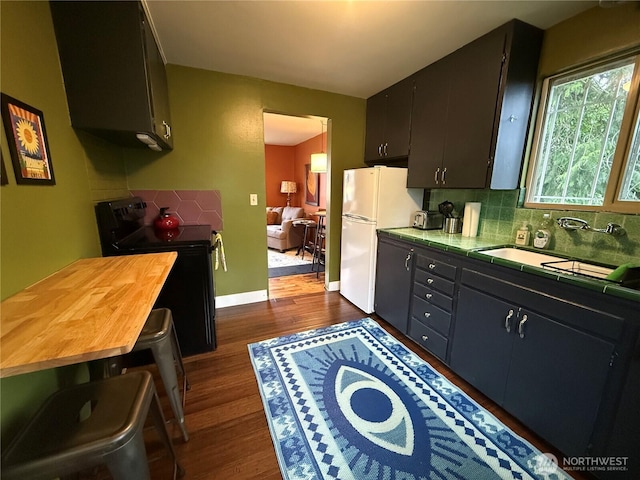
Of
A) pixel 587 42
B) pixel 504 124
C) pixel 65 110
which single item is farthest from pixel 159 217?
pixel 587 42

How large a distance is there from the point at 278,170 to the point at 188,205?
14.1ft

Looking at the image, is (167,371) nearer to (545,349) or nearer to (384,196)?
(545,349)

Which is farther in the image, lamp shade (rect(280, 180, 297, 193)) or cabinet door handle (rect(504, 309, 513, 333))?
lamp shade (rect(280, 180, 297, 193))

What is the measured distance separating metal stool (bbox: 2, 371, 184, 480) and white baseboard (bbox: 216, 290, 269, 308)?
1.93m

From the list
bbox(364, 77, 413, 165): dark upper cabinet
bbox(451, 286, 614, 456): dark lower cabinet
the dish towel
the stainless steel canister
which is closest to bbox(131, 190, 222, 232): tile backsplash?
the dish towel

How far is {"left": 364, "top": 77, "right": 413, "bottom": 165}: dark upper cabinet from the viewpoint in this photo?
2.50m

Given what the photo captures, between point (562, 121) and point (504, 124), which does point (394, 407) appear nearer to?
point (504, 124)

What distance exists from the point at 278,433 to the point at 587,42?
9.53ft

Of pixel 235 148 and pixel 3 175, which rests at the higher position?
pixel 235 148

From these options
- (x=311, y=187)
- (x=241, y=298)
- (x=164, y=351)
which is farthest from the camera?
(x=311, y=187)

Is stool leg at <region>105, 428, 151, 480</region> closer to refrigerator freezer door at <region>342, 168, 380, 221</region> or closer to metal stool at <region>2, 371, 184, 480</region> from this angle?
metal stool at <region>2, 371, 184, 480</region>

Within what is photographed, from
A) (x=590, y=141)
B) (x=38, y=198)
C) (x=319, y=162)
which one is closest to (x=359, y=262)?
(x=590, y=141)

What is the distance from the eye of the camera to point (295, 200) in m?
6.73

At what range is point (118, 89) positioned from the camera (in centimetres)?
144
